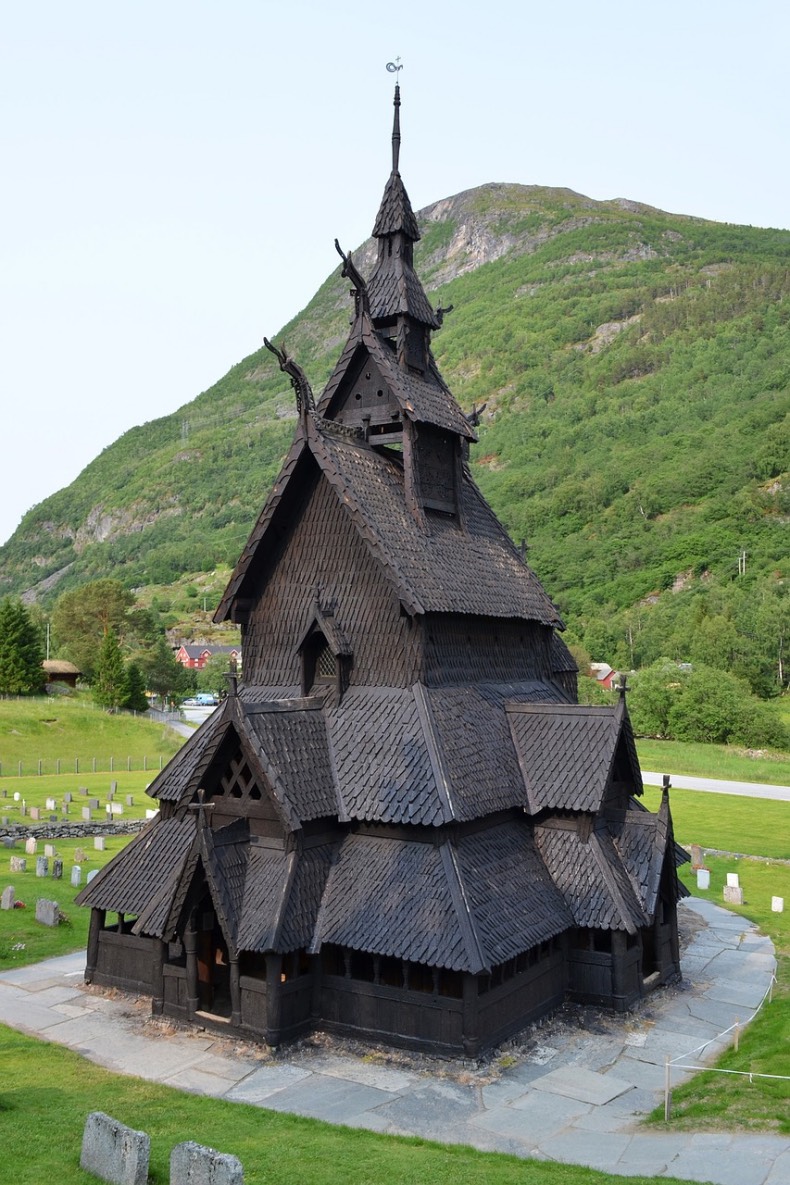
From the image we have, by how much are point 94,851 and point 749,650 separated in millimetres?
75071

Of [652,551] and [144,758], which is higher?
[652,551]

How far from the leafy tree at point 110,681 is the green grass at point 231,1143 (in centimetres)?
6649

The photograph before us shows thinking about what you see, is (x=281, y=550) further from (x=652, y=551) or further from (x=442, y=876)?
(x=652, y=551)

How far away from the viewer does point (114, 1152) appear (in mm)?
10617

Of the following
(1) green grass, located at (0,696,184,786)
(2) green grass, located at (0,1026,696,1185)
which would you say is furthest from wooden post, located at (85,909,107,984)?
(1) green grass, located at (0,696,184,786)

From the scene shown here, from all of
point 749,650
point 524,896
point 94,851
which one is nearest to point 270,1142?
point 524,896

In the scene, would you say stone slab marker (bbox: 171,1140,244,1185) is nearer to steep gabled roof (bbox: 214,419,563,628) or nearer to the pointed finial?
steep gabled roof (bbox: 214,419,563,628)

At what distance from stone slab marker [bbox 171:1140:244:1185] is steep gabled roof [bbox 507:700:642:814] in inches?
401

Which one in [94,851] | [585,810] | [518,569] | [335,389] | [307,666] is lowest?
[94,851]

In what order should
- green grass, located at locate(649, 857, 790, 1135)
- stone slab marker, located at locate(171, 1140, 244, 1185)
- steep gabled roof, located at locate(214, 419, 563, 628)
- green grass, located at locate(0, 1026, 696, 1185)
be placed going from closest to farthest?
stone slab marker, located at locate(171, 1140, 244, 1185) < green grass, located at locate(0, 1026, 696, 1185) < green grass, located at locate(649, 857, 790, 1135) < steep gabled roof, located at locate(214, 419, 563, 628)

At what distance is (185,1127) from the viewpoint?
41.2 feet

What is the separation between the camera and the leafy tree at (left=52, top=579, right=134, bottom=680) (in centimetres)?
9600

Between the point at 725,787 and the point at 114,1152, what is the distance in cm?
4726

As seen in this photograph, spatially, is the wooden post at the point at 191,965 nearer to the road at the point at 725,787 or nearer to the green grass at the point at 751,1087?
the green grass at the point at 751,1087
